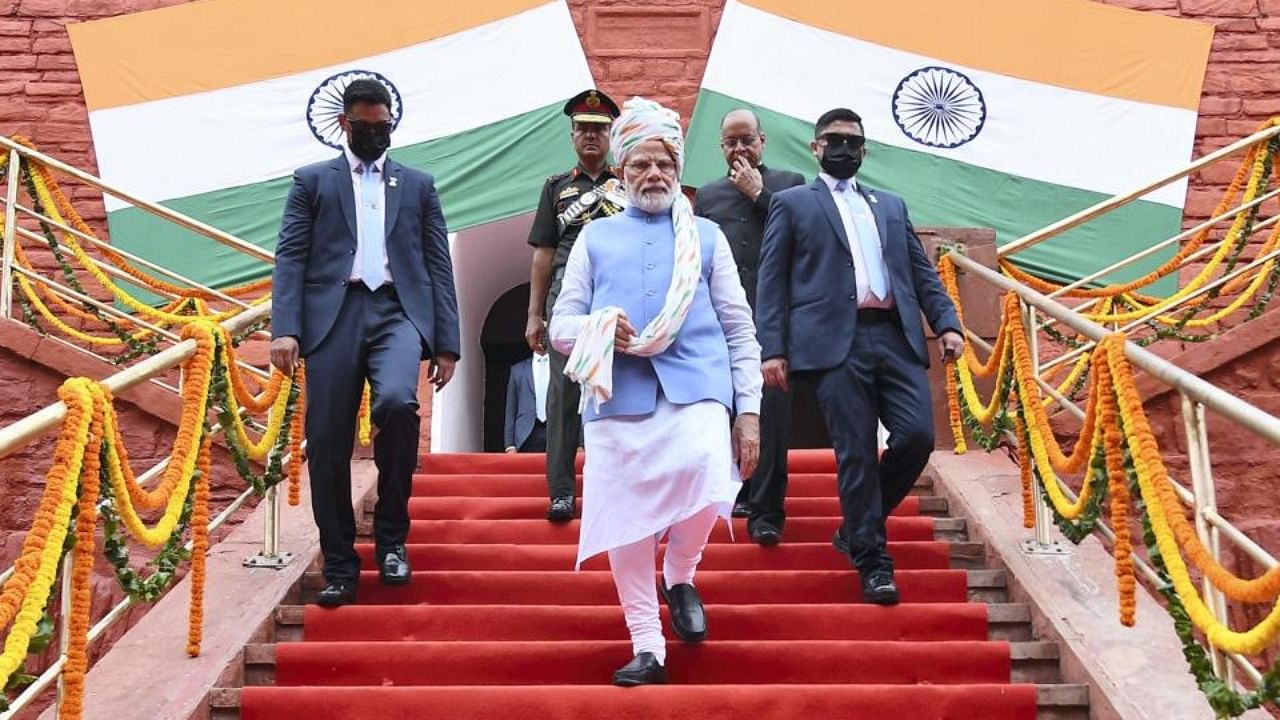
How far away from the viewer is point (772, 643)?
170 inches

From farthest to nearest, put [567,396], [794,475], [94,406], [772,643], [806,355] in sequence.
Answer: [794,475] < [567,396] < [806,355] < [772,643] < [94,406]

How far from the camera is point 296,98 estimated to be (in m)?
8.84

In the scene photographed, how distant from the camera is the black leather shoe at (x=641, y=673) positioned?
158 inches

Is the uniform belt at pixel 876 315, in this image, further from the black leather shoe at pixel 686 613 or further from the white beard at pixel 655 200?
the black leather shoe at pixel 686 613

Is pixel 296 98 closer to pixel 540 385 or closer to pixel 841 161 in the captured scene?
pixel 540 385

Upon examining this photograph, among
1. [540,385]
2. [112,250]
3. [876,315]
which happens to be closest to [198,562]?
[876,315]

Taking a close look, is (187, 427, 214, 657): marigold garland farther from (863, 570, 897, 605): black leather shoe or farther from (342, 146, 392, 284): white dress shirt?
(863, 570, 897, 605): black leather shoe

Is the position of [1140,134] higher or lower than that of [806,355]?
higher

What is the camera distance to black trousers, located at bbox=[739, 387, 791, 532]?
516cm

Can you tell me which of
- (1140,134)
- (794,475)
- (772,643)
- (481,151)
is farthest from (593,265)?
(1140,134)

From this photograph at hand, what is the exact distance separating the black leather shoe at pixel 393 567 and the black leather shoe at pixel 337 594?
0.36 feet

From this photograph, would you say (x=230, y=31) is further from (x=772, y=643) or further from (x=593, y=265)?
(x=772, y=643)

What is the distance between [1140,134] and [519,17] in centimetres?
371

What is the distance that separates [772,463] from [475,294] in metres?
4.71
